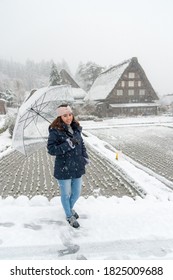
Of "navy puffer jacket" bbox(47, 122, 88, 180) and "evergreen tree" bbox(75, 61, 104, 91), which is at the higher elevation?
"evergreen tree" bbox(75, 61, 104, 91)

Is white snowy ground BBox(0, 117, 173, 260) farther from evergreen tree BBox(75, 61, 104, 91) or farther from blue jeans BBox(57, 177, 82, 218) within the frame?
evergreen tree BBox(75, 61, 104, 91)

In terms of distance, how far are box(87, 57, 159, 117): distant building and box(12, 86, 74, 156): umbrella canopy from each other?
39291 millimetres

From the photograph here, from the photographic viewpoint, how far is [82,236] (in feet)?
12.1

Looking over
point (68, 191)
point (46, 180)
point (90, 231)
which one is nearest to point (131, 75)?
point (46, 180)

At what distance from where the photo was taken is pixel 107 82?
49438 millimetres

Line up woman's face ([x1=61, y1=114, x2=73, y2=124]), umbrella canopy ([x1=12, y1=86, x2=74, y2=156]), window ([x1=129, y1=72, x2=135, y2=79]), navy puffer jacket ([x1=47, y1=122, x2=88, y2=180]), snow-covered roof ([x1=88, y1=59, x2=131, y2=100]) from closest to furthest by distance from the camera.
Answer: navy puffer jacket ([x1=47, y1=122, x2=88, y2=180]), woman's face ([x1=61, y1=114, x2=73, y2=124]), umbrella canopy ([x1=12, y1=86, x2=74, y2=156]), snow-covered roof ([x1=88, y1=59, x2=131, y2=100]), window ([x1=129, y1=72, x2=135, y2=79])

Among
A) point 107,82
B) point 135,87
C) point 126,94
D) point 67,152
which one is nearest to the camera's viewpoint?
point 67,152

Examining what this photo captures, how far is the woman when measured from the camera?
3.77 meters

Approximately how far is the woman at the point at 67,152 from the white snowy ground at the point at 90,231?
36 centimetres

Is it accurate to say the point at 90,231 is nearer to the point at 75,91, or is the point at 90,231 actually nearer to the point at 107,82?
the point at 107,82

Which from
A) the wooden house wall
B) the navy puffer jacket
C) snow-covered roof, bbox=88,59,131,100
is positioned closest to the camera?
the navy puffer jacket

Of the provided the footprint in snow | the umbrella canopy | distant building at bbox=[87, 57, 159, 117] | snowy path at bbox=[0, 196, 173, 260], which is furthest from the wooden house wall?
the footprint in snow

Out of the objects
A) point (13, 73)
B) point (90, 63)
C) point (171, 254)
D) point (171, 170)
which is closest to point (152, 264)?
point (171, 254)

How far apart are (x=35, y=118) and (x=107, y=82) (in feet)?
149
